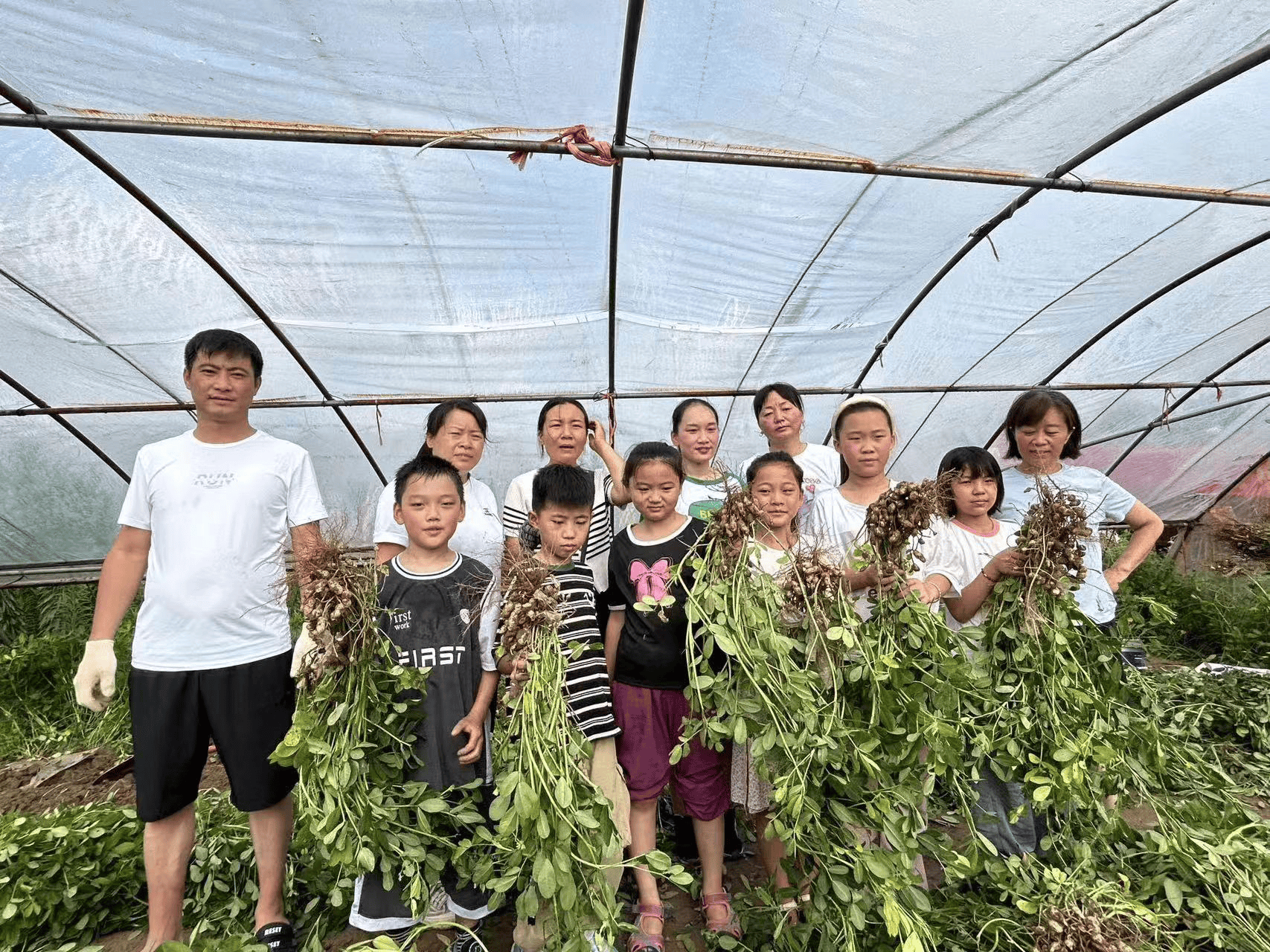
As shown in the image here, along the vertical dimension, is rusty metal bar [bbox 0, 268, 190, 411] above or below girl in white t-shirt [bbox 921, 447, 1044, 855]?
above

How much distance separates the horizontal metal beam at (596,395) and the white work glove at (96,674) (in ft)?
10.2

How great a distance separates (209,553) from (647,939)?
78.8 inches

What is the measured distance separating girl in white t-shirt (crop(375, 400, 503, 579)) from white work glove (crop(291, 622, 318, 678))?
0.53 meters

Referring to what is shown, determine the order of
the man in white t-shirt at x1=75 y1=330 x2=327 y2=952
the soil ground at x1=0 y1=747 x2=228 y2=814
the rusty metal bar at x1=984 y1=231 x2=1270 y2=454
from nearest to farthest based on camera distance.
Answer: the man in white t-shirt at x1=75 y1=330 x2=327 y2=952 < the soil ground at x1=0 y1=747 x2=228 y2=814 < the rusty metal bar at x1=984 y1=231 x2=1270 y2=454

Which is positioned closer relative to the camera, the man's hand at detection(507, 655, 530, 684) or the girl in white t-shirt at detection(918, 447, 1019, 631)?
the man's hand at detection(507, 655, 530, 684)

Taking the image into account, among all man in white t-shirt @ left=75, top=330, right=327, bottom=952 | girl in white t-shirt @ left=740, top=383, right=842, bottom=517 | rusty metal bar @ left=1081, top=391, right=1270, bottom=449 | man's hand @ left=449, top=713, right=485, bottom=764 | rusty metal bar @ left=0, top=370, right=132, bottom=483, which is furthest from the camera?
rusty metal bar @ left=1081, top=391, right=1270, bottom=449

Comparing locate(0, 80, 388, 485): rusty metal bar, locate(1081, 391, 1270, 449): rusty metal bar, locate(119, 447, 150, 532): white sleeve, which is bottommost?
locate(119, 447, 150, 532): white sleeve

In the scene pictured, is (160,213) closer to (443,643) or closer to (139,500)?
(139,500)

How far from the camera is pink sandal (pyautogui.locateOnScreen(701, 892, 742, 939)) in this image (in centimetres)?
218

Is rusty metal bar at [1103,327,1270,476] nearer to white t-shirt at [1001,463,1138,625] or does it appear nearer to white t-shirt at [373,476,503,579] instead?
white t-shirt at [1001,463,1138,625]

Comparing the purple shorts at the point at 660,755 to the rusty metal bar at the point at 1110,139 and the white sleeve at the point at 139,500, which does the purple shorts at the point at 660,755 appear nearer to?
the white sleeve at the point at 139,500

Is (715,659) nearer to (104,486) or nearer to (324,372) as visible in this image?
(324,372)

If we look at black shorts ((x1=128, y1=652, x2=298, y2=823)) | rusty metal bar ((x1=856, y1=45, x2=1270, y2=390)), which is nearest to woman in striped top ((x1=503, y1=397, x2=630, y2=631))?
black shorts ((x1=128, y1=652, x2=298, y2=823))

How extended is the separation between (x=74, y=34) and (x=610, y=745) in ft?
11.4
